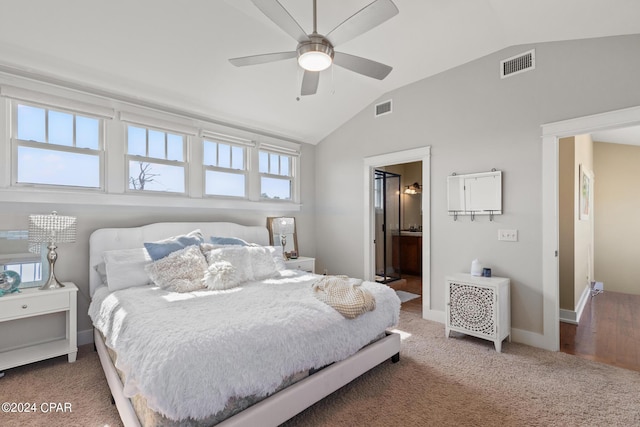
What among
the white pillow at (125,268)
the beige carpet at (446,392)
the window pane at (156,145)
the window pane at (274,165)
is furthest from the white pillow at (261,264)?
the window pane at (274,165)

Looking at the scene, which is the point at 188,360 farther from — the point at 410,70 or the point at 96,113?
the point at 410,70

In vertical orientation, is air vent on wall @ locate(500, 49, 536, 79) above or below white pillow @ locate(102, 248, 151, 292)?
above

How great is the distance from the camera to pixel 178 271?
2783mm

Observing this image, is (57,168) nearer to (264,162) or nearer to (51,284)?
(51,284)

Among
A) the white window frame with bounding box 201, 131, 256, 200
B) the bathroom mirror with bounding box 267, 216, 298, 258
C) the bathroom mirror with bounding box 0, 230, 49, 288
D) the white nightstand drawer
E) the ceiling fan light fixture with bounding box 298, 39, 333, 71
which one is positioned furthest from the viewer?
the bathroom mirror with bounding box 267, 216, 298, 258

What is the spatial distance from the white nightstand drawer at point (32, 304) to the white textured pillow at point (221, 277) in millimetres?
1224

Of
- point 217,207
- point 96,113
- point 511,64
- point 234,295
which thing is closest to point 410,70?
point 511,64

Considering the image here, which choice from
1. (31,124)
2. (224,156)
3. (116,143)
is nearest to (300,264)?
(224,156)

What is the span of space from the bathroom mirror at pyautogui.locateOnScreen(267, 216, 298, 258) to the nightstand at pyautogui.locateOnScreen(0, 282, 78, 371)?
2417mm

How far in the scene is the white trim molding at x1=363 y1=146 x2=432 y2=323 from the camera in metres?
3.96

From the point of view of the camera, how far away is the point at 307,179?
5.35m

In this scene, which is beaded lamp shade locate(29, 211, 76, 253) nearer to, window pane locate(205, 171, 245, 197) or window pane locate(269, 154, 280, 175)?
window pane locate(205, 171, 245, 197)

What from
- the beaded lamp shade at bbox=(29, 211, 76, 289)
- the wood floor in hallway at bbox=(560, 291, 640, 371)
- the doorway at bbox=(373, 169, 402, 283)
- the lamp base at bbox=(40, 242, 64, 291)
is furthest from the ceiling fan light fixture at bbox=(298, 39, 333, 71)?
the doorway at bbox=(373, 169, 402, 283)

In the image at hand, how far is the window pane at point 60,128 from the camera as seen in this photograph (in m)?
3.07
